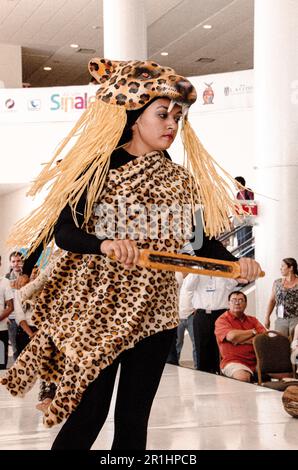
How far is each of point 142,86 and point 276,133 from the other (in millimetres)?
7358

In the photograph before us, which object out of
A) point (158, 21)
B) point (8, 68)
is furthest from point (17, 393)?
point (8, 68)

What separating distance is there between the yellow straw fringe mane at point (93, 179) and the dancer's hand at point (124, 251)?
22 centimetres

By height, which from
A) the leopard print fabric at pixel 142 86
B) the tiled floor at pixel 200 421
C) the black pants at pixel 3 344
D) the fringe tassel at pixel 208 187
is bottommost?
the black pants at pixel 3 344

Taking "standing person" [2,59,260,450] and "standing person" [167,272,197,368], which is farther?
"standing person" [167,272,197,368]

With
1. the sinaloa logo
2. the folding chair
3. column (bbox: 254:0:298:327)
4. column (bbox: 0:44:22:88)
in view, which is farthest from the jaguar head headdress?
column (bbox: 0:44:22:88)

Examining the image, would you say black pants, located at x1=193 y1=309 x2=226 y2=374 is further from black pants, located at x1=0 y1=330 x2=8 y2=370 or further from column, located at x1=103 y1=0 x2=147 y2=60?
column, located at x1=103 y1=0 x2=147 y2=60

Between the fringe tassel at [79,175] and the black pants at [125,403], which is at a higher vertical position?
the fringe tassel at [79,175]

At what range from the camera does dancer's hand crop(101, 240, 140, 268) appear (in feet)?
6.80

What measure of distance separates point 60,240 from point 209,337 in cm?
551

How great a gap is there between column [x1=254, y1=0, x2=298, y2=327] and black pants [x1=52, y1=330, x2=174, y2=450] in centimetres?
734

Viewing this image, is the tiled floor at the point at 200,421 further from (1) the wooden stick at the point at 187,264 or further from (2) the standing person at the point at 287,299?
(1) the wooden stick at the point at 187,264

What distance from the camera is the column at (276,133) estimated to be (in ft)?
31.1

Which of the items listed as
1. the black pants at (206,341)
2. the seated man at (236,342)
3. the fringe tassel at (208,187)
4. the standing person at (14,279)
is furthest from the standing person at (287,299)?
the fringe tassel at (208,187)

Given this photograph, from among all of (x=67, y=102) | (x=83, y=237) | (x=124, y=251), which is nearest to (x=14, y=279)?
(x=83, y=237)
